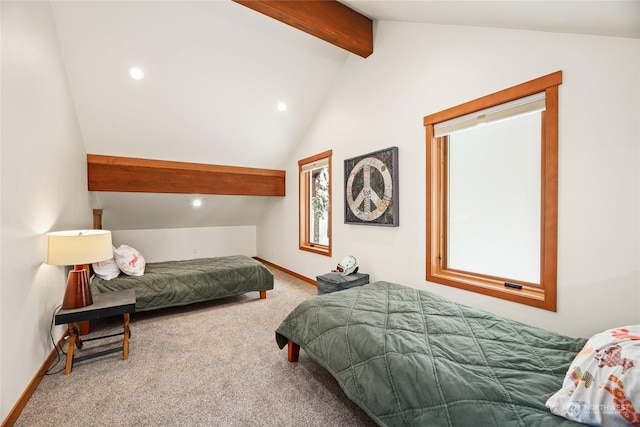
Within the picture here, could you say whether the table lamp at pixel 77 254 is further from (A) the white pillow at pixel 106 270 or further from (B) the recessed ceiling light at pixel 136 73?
(B) the recessed ceiling light at pixel 136 73

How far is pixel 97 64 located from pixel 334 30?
7.92ft

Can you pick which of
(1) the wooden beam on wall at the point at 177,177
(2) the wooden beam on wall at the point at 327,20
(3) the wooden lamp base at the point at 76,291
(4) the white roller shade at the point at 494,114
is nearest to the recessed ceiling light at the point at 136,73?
(1) the wooden beam on wall at the point at 177,177

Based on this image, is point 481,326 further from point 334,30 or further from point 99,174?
point 99,174

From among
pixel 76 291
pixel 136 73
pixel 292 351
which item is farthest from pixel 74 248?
pixel 136 73

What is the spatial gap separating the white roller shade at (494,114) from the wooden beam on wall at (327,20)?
1.32m

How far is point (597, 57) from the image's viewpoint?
166 cm

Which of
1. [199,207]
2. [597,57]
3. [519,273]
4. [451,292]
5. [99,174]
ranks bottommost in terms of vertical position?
[451,292]

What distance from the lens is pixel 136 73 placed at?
117 inches

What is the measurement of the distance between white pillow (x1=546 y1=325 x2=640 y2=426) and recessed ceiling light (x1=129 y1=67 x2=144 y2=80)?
407cm

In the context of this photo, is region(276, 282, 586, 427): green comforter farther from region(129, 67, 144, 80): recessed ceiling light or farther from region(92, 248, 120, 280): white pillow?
region(129, 67, 144, 80): recessed ceiling light

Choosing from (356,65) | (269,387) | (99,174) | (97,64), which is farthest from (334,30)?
(99,174)

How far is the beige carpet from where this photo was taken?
1.63 meters

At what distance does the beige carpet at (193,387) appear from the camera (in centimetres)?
163

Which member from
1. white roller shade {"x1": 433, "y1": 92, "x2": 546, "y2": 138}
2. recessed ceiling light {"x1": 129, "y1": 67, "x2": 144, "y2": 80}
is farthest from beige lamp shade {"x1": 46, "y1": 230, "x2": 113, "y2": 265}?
white roller shade {"x1": 433, "y1": 92, "x2": 546, "y2": 138}
